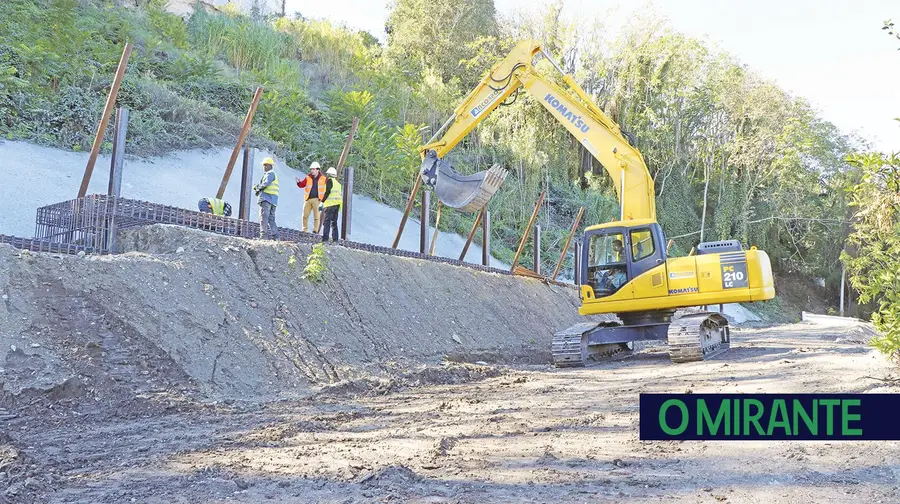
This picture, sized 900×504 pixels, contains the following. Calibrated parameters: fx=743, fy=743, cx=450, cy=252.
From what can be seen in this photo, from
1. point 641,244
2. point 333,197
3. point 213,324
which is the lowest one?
point 213,324

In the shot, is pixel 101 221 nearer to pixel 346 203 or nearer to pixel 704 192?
pixel 346 203

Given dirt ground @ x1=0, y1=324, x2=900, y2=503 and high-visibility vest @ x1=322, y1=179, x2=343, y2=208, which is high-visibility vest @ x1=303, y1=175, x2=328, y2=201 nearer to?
high-visibility vest @ x1=322, y1=179, x2=343, y2=208

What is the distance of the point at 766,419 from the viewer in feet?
15.6


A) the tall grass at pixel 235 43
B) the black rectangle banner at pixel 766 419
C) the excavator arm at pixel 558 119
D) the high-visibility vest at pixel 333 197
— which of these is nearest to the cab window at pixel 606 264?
the excavator arm at pixel 558 119

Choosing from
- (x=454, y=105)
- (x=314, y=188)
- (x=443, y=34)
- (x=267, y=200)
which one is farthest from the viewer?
(x=443, y=34)

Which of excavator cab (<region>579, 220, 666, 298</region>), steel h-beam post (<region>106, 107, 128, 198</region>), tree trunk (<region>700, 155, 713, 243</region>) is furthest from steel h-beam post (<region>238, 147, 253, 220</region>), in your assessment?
tree trunk (<region>700, 155, 713, 243</region>)

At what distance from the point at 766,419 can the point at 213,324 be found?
18.5ft

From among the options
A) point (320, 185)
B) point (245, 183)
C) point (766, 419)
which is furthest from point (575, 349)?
point (766, 419)

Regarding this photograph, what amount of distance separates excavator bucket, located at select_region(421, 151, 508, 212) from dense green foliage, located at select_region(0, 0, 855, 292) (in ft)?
25.2

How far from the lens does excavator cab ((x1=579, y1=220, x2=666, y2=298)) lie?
11.4 m

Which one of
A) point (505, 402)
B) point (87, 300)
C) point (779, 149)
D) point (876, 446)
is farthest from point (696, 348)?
point (779, 149)

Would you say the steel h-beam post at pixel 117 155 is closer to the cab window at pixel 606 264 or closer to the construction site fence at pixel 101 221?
the construction site fence at pixel 101 221

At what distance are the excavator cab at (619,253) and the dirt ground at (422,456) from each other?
4.09 m

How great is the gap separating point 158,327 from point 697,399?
527 cm
